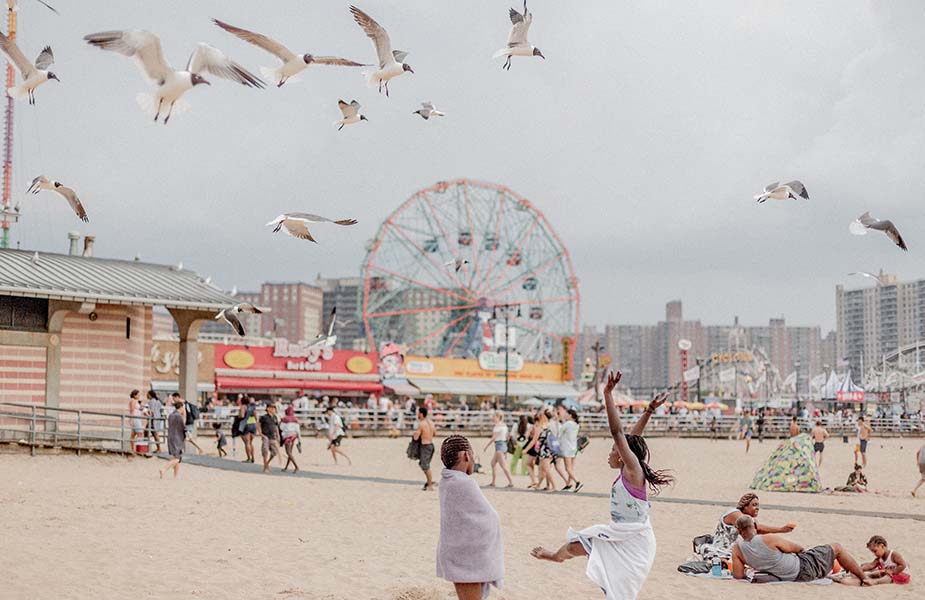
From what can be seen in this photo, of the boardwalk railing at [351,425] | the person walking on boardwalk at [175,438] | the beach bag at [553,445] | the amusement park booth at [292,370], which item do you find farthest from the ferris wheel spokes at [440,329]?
the beach bag at [553,445]

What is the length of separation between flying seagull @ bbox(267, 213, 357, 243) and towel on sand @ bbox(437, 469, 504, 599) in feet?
11.9

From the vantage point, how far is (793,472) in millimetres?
17812

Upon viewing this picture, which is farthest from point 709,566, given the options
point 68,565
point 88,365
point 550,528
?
point 88,365

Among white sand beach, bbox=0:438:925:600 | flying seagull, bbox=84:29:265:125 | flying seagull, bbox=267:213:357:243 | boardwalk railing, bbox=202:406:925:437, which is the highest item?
flying seagull, bbox=84:29:265:125

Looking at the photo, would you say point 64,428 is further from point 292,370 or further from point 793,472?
point 292,370

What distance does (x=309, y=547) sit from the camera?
1038 cm

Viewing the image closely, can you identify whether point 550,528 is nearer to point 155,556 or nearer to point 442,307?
point 155,556

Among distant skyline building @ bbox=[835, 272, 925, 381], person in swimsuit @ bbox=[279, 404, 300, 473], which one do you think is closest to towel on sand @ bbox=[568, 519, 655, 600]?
person in swimsuit @ bbox=[279, 404, 300, 473]

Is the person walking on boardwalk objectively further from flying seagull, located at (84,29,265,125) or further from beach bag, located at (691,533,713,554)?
flying seagull, located at (84,29,265,125)

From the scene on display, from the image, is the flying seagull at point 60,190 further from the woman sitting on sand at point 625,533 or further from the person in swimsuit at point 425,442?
the person in swimsuit at point 425,442

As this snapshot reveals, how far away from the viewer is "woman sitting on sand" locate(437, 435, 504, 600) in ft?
17.7

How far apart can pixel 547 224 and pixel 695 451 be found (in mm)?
29898

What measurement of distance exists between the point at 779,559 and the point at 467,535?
4761 millimetres

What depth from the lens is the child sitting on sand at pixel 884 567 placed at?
9148mm
